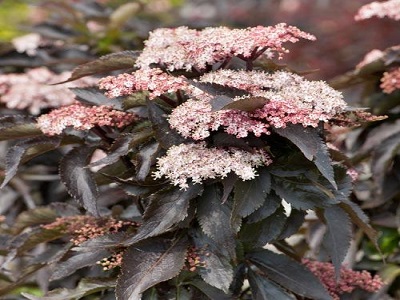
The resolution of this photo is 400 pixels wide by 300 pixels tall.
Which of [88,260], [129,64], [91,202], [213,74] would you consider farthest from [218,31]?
[88,260]

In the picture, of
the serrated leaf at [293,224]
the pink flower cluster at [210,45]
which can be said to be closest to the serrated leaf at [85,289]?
the serrated leaf at [293,224]

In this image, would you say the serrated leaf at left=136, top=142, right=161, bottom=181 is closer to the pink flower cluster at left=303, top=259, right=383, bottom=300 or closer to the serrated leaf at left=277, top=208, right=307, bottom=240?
the serrated leaf at left=277, top=208, right=307, bottom=240

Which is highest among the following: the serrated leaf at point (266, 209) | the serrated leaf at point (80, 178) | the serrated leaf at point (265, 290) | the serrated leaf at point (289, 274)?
the serrated leaf at point (266, 209)

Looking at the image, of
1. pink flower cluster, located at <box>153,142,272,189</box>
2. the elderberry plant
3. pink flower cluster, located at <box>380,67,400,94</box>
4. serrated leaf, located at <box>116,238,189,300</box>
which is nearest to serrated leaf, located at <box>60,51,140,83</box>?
the elderberry plant

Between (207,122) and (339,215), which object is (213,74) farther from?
(339,215)

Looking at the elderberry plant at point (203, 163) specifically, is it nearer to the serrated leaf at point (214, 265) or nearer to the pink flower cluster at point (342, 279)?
the serrated leaf at point (214, 265)

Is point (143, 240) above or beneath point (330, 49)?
above
